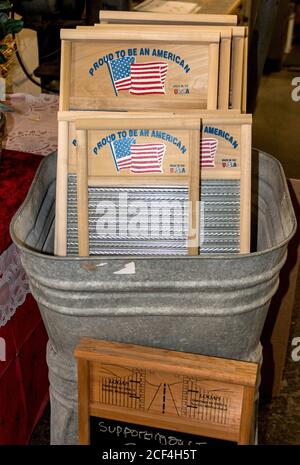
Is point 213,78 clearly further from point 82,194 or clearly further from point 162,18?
point 82,194

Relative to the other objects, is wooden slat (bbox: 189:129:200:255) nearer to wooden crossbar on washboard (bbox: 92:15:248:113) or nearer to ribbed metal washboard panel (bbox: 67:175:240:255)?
ribbed metal washboard panel (bbox: 67:175:240:255)

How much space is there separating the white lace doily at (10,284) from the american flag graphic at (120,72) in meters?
0.57

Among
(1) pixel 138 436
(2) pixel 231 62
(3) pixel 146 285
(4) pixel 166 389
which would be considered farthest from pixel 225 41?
(1) pixel 138 436

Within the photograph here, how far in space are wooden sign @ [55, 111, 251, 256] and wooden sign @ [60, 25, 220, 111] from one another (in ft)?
0.49

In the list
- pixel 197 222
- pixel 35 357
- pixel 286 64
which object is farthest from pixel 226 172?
pixel 286 64

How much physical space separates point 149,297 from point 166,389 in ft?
0.82

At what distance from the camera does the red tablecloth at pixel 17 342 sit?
1888 mm

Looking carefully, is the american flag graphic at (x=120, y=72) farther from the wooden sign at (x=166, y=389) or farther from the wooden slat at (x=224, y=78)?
the wooden sign at (x=166, y=389)

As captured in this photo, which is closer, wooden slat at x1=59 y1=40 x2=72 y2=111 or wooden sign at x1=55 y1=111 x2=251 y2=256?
wooden sign at x1=55 y1=111 x2=251 y2=256

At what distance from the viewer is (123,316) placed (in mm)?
1477

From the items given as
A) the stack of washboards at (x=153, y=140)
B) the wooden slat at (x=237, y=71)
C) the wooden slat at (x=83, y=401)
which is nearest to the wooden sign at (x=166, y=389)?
the wooden slat at (x=83, y=401)

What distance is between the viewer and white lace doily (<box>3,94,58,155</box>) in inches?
A: 92.7

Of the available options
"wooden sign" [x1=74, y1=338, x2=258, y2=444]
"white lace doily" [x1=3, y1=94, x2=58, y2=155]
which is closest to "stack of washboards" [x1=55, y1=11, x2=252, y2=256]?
"wooden sign" [x1=74, y1=338, x2=258, y2=444]
